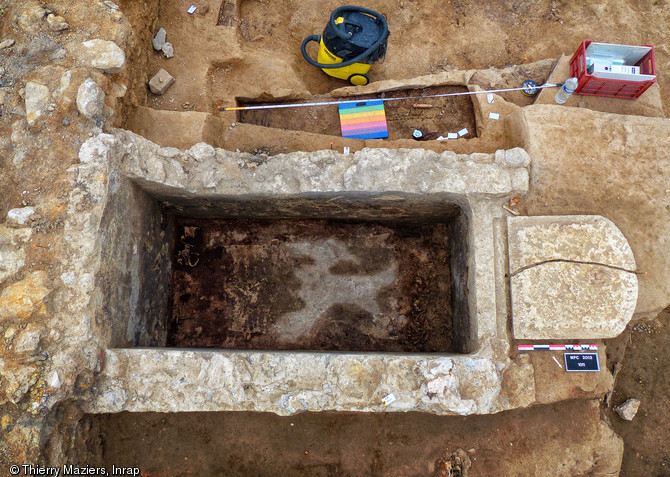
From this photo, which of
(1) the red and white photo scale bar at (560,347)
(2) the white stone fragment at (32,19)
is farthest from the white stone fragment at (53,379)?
(1) the red and white photo scale bar at (560,347)

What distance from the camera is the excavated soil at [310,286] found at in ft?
13.4

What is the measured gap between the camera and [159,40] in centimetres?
399

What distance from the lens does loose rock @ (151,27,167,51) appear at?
3979 mm

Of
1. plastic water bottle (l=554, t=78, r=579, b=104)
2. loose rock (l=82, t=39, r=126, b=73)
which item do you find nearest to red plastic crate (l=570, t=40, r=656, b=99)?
plastic water bottle (l=554, t=78, r=579, b=104)

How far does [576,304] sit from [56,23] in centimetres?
469

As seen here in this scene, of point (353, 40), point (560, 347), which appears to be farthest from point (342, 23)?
point (560, 347)

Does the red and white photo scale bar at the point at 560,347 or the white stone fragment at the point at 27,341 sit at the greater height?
the white stone fragment at the point at 27,341

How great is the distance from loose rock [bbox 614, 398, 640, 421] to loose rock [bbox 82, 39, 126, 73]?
5584 millimetres

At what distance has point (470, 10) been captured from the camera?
475cm

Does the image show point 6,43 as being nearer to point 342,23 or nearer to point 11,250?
point 11,250

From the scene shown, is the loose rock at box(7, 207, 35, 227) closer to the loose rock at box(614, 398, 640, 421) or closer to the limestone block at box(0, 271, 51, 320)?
the limestone block at box(0, 271, 51, 320)

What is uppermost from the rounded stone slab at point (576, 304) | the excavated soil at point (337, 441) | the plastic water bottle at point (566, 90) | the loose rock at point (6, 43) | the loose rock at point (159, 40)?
the loose rock at point (159, 40)

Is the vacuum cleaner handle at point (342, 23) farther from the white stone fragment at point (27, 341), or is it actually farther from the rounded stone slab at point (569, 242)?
the white stone fragment at point (27, 341)

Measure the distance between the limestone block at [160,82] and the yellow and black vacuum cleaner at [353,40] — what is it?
141 cm
